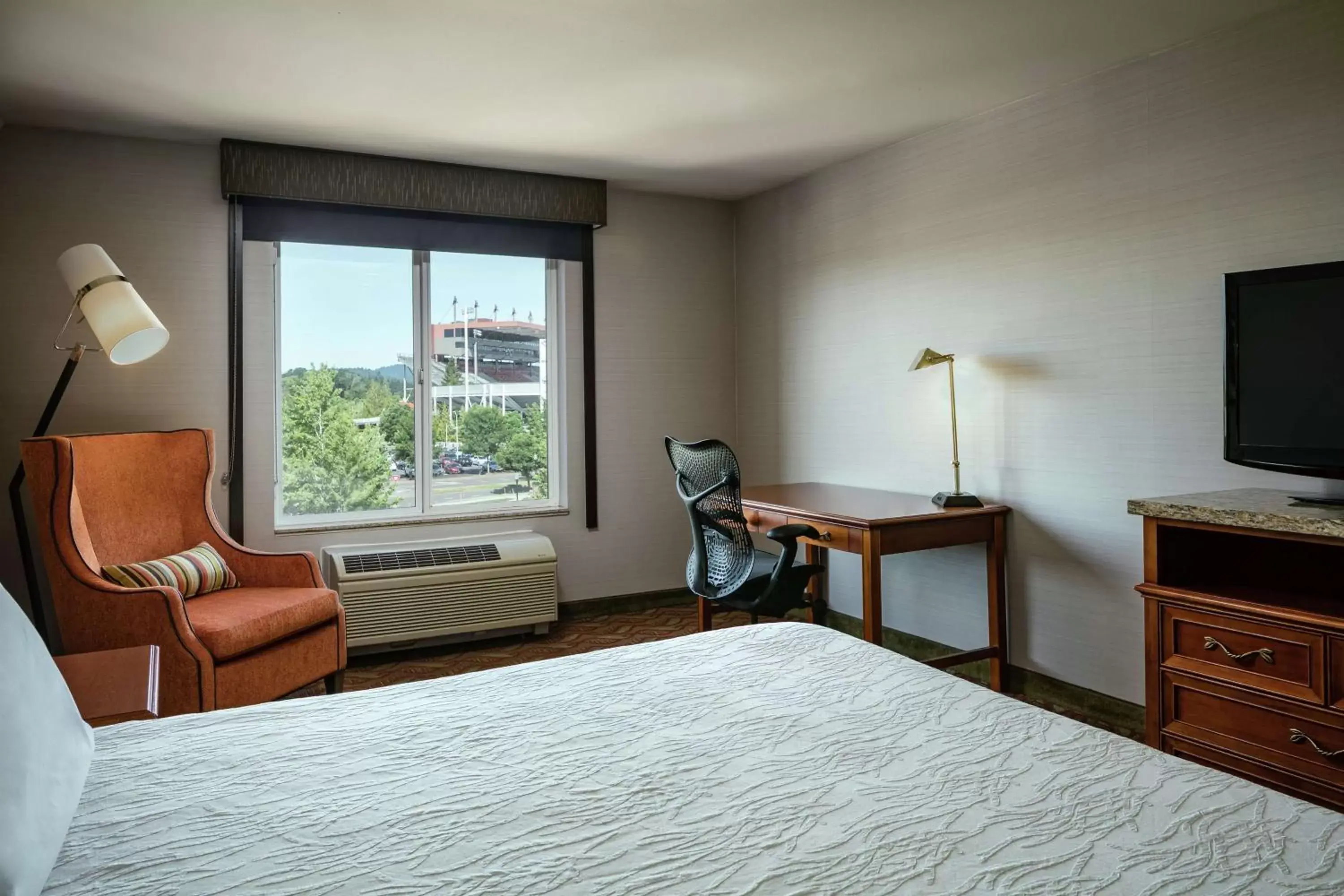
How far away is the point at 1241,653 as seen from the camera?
2.34 metres

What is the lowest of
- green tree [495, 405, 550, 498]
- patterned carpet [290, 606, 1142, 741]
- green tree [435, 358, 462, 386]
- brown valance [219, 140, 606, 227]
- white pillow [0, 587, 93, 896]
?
patterned carpet [290, 606, 1142, 741]

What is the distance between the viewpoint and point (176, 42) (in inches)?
114

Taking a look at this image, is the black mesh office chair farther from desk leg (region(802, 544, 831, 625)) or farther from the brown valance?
the brown valance

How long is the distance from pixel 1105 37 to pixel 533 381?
10.4ft

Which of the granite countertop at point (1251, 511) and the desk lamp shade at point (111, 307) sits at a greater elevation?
the desk lamp shade at point (111, 307)

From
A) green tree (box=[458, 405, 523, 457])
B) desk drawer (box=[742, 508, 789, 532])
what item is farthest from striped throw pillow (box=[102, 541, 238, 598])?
desk drawer (box=[742, 508, 789, 532])

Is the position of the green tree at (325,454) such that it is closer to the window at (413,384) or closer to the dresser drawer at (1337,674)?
the window at (413,384)

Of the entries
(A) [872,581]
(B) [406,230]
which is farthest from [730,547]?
(B) [406,230]

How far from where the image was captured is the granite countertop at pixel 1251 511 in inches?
83.3

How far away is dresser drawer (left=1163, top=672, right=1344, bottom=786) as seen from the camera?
2.16 m

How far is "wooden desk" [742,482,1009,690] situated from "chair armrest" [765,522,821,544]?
0.05 m

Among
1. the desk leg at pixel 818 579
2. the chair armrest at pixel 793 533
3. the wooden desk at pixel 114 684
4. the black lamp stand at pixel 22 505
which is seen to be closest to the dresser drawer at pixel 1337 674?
the chair armrest at pixel 793 533

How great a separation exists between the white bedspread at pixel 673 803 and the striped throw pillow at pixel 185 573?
1841mm

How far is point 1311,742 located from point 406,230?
4.12 metres
